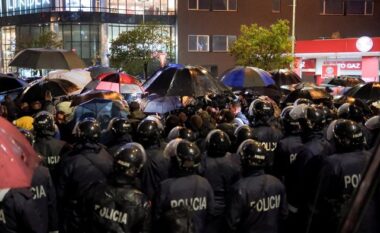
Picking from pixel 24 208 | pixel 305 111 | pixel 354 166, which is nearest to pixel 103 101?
pixel 305 111

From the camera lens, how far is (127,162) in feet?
14.6

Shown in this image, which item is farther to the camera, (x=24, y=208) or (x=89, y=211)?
(x=24, y=208)

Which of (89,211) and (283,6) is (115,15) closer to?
(283,6)

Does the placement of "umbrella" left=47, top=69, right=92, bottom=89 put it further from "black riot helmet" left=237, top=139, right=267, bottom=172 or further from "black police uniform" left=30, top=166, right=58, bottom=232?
"black riot helmet" left=237, top=139, right=267, bottom=172

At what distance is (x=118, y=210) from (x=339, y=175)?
229 centimetres

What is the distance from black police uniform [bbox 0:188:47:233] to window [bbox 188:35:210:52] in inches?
1592

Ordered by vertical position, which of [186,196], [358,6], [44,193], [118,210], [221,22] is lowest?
[44,193]

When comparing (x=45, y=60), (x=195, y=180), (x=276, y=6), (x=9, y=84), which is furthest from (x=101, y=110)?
(x=276, y=6)

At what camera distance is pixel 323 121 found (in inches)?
263

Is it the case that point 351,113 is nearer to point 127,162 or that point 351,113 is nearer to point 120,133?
point 120,133

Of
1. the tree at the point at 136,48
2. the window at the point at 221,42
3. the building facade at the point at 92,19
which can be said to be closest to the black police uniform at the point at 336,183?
the tree at the point at 136,48

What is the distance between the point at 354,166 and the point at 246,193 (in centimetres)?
113

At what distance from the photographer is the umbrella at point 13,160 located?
242cm

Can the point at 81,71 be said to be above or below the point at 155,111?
above
